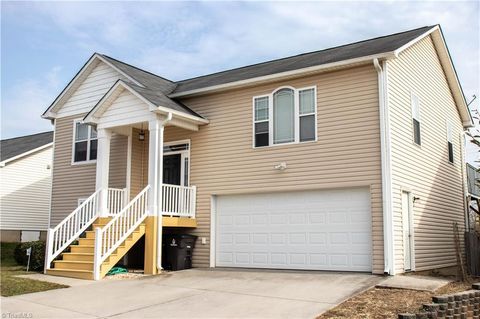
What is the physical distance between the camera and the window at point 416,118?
564 inches

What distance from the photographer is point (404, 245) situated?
12609mm

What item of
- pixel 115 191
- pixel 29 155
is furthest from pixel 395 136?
pixel 29 155

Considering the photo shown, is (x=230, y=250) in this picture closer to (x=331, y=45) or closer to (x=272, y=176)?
(x=272, y=176)

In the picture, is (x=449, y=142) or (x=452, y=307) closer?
(x=452, y=307)

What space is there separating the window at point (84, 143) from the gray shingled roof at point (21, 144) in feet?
34.8

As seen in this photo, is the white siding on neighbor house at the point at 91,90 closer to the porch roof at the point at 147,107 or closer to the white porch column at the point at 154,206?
the porch roof at the point at 147,107

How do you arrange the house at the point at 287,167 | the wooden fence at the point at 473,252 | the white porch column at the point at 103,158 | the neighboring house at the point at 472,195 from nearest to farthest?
the house at the point at 287,167, the wooden fence at the point at 473,252, the white porch column at the point at 103,158, the neighboring house at the point at 472,195

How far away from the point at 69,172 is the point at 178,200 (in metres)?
5.56

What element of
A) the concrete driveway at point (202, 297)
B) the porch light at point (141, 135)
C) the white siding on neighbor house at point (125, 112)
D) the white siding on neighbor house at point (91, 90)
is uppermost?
the white siding on neighbor house at point (91, 90)

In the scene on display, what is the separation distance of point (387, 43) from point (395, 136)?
9.08 feet

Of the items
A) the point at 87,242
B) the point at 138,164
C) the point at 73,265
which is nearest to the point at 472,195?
the point at 138,164

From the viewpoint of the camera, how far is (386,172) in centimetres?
1211

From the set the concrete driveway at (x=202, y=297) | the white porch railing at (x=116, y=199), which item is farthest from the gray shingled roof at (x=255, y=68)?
the concrete driveway at (x=202, y=297)

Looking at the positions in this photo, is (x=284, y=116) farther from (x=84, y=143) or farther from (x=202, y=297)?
(x=84, y=143)
